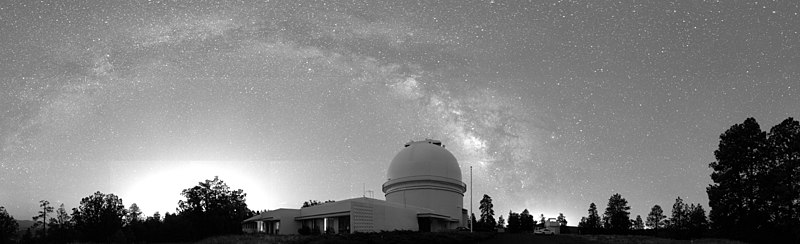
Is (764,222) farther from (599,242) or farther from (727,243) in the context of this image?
(599,242)

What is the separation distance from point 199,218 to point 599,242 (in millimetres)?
39923

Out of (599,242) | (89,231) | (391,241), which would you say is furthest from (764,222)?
(89,231)

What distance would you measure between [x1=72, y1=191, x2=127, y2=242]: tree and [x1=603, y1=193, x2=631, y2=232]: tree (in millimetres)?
68441

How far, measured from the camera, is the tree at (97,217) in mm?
62031

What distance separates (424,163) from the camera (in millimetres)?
56750

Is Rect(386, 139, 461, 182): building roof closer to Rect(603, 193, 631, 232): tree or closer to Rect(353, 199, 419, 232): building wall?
Rect(353, 199, 419, 232): building wall

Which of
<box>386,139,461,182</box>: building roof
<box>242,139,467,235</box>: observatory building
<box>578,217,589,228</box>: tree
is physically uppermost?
<box>386,139,461,182</box>: building roof

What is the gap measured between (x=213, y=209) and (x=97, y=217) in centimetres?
1562

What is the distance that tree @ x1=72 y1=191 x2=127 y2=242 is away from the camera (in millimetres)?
62031

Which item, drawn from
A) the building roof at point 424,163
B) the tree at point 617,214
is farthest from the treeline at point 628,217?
the building roof at point 424,163

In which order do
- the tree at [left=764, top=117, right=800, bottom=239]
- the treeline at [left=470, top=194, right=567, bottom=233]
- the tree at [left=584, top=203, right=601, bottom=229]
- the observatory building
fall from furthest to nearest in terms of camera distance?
the tree at [left=584, top=203, right=601, bottom=229] < the treeline at [left=470, top=194, right=567, bottom=233] < the observatory building < the tree at [left=764, top=117, right=800, bottom=239]

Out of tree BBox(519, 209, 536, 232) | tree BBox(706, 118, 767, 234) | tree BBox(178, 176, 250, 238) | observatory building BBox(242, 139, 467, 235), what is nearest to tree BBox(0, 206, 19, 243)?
tree BBox(178, 176, 250, 238)

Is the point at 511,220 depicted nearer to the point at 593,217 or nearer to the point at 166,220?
the point at 593,217

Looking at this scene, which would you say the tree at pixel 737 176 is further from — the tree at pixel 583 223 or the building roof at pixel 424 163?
the tree at pixel 583 223
